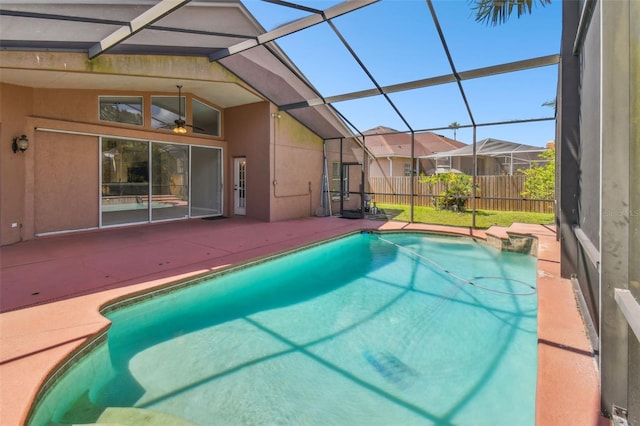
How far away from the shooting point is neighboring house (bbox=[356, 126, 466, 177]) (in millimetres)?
19031

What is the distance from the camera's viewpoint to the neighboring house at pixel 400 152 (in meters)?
19.0

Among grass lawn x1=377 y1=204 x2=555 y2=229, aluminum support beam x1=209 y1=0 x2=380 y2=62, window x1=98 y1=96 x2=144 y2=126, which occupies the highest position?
aluminum support beam x1=209 y1=0 x2=380 y2=62

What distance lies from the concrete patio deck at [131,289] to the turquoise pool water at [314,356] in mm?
262

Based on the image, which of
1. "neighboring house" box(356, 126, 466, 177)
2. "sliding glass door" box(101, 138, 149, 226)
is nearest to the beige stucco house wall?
"sliding glass door" box(101, 138, 149, 226)

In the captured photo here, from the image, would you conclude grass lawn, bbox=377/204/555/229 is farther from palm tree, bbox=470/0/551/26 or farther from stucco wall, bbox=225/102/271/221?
palm tree, bbox=470/0/551/26

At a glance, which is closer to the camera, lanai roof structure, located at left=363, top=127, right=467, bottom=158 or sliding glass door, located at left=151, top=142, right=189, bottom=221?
sliding glass door, located at left=151, top=142, right=189, bottom=221

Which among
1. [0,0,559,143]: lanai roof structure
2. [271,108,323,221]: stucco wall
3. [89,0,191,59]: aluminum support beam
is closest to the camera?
[89,0,191,59]: aluminum support beam

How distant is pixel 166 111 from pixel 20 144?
11.7 ft

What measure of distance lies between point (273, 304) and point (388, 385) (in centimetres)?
218

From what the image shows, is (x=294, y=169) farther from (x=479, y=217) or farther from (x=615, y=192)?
(x=615, y=192)

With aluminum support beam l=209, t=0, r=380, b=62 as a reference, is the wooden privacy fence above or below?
below

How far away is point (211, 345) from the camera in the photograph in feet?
11.6

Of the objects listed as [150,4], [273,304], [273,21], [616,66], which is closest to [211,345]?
[273,304]

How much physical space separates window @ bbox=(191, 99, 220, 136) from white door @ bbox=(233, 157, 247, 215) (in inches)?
46.0
